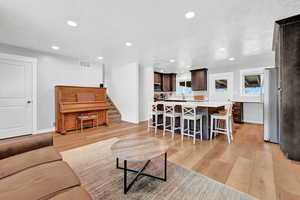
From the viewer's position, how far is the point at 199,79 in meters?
6.57

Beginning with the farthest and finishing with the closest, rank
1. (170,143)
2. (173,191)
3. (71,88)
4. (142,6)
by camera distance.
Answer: (71,88) < (170,143) < (142,6) < (173,191)

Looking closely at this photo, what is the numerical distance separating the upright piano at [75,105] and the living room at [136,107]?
0.03m

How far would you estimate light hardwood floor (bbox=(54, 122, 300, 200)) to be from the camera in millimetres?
1717

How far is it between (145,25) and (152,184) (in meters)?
2.77

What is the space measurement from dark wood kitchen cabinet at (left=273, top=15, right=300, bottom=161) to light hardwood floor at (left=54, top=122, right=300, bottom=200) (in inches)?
13.7

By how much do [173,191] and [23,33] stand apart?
4.41m

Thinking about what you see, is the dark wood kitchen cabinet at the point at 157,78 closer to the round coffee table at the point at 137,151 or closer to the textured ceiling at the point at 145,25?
the textured ceiling at the point at 145,25

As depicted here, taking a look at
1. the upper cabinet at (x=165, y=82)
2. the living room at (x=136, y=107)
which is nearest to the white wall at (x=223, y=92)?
the living room at (x=136, y=107)

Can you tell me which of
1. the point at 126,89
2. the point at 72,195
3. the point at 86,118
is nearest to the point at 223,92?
the point at 126,89

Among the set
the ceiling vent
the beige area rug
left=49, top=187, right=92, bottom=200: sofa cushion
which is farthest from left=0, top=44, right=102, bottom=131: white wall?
left=49, top=187, right=92, bottom=200: sofa cushion

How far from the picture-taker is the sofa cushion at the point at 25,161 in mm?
1274

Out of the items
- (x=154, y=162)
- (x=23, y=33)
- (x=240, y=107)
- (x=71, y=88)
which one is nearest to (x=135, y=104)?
(x=71, y=88)

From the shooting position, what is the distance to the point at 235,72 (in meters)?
5.95

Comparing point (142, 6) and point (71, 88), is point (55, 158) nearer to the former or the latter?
point (142, 6)
